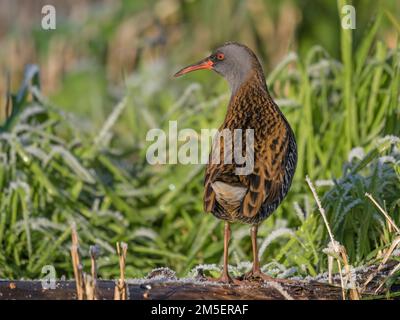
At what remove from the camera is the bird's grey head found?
444 cm

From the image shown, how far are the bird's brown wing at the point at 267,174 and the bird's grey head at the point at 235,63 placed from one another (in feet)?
1.17

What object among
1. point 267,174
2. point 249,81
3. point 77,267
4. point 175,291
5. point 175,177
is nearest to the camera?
point 77,267

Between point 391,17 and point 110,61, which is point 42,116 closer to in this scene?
point 391,17

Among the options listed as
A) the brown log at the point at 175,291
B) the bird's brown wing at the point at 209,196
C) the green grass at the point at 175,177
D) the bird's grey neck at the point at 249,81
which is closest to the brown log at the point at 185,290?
the brown log at the point at 175,291

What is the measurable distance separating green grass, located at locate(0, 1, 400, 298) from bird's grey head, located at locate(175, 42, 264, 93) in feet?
2.84

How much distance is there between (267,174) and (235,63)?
0.66 metres

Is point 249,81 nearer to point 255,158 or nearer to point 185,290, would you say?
point 255,158

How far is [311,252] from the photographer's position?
4.86 meters

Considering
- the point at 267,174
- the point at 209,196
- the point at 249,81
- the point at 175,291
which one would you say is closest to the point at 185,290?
the point at 175,291

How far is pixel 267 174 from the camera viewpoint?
13.3 feet

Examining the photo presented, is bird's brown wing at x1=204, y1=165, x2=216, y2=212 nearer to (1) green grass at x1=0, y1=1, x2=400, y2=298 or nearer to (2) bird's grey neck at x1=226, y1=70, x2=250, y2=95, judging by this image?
(2) bird's grey neck at x1=226, y1=70, x2=250, y2=95

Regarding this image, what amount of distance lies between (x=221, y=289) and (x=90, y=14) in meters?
6.98

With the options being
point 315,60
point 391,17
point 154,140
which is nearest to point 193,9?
point 315,60

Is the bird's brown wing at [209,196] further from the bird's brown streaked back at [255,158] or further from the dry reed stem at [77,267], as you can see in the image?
the dry reed stem at [77,267]
